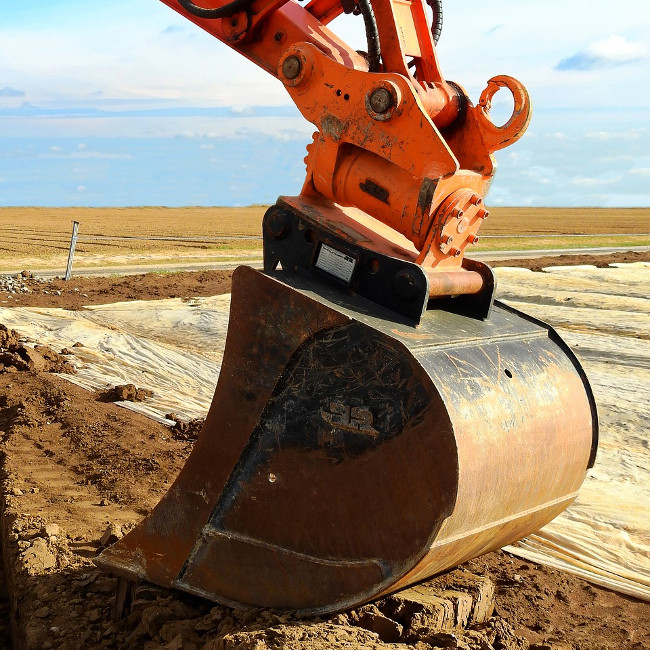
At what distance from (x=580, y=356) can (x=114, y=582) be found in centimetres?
624

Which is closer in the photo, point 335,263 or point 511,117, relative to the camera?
point 335,263

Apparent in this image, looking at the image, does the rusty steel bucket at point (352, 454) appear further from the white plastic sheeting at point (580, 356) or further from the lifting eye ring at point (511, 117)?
the white plastic sheeting at point (580, 356)

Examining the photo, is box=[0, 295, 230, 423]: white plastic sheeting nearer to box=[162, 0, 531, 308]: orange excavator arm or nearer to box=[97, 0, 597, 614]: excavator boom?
box=[97, 0, 597, 614]: excavator boom

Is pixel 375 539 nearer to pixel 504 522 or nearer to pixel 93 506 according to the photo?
pixel 504 522

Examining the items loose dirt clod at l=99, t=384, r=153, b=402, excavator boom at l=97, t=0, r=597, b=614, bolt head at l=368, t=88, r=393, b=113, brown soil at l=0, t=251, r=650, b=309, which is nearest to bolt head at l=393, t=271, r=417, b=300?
excavator boom at l=97, t=0, r=597, b=614

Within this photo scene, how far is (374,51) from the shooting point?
343 cm

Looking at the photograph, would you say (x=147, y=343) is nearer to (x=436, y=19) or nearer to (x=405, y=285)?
(x=436, y=19)

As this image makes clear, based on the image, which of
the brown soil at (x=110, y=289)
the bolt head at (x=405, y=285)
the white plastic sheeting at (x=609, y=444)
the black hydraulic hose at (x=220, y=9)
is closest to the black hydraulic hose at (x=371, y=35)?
the black hydraulic hose at (x=220, y=9)

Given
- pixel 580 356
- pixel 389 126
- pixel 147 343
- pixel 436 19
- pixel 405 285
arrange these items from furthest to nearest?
1. pixel 580 356
2. pixel 147 343
3. pixel 436 19
4. pixel 389 126
5. pixel 405 285

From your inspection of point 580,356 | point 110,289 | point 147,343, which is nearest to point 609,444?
point 580,356

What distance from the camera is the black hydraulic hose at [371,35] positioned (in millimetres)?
3332

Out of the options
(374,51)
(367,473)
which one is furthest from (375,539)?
(374,51)

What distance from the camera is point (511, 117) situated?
11.3 feet

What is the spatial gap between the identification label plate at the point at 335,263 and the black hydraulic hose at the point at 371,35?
814 mm
